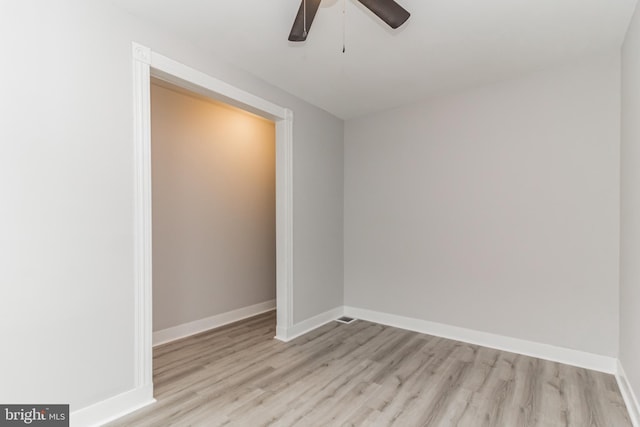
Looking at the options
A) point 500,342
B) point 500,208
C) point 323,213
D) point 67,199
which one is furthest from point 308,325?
point 67,199

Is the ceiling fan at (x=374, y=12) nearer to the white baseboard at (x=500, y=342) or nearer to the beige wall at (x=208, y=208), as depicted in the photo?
the beige wall at (x=208, y=208)

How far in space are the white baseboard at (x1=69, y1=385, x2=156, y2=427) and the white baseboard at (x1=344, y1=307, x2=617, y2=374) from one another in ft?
8.09

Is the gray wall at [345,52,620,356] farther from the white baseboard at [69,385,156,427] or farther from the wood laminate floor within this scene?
the white baseboard at [69,385,156,427]

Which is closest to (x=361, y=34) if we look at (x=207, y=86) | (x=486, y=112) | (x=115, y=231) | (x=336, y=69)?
(x=336, y=69)

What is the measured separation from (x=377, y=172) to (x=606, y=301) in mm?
2348

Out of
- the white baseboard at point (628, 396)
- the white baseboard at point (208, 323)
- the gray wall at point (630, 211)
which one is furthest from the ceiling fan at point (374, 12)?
the white baseboard at point (208, 323)

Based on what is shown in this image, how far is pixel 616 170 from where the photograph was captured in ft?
8.45

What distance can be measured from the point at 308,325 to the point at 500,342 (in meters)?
1.86

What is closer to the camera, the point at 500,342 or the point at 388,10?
the point at 388,10

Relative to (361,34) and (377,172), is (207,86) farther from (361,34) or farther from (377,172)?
(377,172)

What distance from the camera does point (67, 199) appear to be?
5.93 ft

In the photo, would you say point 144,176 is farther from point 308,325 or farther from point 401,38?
point 308,325

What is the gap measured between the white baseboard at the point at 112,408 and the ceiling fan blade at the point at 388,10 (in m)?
2.63

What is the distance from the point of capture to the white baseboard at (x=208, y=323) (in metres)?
3.25
